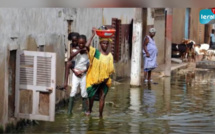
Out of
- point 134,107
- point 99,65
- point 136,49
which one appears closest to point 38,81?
point 99,65

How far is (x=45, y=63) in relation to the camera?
1009 centimetres

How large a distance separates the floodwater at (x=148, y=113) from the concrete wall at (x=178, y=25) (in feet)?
37.9

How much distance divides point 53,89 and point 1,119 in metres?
0.98

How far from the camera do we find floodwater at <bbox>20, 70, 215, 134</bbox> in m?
10.5

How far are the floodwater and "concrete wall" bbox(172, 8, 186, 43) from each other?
11538 millimetres

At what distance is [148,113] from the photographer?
40.2 feet

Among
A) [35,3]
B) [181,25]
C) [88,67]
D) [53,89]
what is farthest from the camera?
[181,25]

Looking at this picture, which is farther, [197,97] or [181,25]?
[181,25]

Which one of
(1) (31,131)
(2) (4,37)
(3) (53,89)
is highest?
(2) (4,37)

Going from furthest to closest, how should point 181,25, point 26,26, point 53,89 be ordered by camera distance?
point 181,25 < point 26,26 < point 53,89

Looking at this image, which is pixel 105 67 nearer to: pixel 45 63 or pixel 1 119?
pixel 45 63

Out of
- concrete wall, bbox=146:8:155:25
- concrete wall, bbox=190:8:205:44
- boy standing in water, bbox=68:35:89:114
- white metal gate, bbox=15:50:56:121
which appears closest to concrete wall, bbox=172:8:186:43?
concrete wall, bbox=190:8:205:44

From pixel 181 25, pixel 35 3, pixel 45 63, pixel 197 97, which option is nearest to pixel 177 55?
pixel 181 25

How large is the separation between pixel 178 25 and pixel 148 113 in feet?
58.7
